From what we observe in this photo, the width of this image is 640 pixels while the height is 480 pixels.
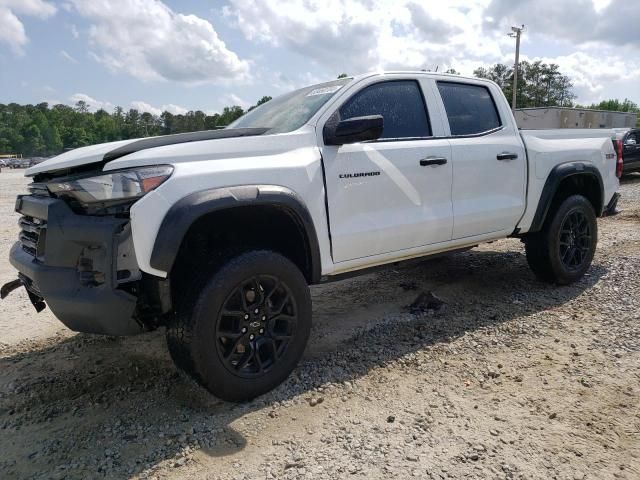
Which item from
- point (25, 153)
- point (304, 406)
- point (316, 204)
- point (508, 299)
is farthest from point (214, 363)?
point (25, 153)

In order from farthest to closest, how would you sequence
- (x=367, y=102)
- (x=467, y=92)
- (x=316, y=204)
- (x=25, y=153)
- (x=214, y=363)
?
(x=25, y=153) < (x=467, y=92) < (x=367, y=102) < (x=316, y=204) < (x=214, y=363)

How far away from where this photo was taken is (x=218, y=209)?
2.74 meters

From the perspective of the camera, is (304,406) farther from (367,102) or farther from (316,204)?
(367,102)

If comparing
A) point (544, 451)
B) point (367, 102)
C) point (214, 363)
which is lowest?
point (544, 451)

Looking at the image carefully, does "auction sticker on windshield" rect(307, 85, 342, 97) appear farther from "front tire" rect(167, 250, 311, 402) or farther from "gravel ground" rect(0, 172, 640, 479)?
"gravel ground" rect(0, 172, 640, 479)

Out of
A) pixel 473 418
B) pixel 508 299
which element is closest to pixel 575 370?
pixel 473 418

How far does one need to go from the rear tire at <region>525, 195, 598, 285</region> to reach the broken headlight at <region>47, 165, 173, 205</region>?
373cm

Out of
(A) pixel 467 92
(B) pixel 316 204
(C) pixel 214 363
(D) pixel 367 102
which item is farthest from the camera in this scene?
(A) pixel 467 92

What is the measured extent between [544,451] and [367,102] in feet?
8.23

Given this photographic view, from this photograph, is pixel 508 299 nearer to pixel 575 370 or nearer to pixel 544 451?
pixel 575 370

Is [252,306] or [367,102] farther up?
[367,102]

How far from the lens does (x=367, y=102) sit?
12.2 feet

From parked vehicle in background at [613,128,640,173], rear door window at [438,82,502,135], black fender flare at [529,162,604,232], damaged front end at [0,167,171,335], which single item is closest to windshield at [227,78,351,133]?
rear door window at [438,82,502,135]

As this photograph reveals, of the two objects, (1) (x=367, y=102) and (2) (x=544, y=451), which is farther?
(1) (x=367, y=102)
